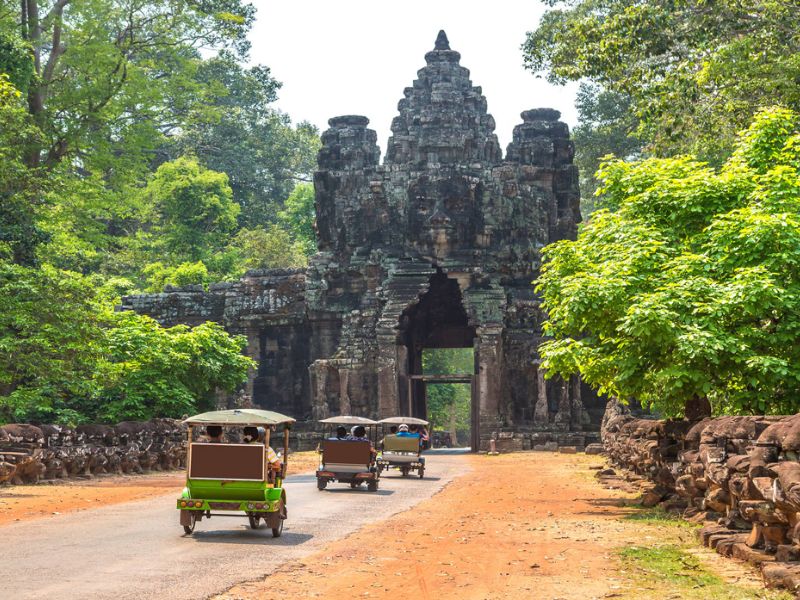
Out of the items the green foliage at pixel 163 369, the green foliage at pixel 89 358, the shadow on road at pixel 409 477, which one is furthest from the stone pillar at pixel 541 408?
the shadow on road at pixel 409 477

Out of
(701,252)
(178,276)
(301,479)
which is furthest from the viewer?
(178,276)

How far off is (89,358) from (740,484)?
1796cm

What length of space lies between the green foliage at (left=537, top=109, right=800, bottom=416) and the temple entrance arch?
2215 cm

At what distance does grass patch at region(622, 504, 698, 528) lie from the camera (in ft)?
55.4

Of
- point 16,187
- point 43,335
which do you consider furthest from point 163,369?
point 43,335

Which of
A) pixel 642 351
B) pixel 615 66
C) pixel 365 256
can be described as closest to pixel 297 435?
pixel 365 256

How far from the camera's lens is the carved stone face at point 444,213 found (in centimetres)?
4453

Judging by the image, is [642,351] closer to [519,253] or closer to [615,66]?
[615,66]

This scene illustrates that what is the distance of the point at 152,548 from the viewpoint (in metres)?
13.4

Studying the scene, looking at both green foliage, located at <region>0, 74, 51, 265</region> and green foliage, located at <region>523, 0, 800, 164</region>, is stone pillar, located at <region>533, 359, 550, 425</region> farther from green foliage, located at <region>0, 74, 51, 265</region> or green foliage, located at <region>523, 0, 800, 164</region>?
green foliage, located at <region>0, 74, 51, 265</region>

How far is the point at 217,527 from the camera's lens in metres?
16.0

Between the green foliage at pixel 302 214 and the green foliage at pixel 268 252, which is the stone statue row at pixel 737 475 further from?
the green foliage at pixel 302 214

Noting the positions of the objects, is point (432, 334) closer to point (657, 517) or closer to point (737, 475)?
point (657, 517)

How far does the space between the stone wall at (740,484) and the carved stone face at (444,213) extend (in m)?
23.6
